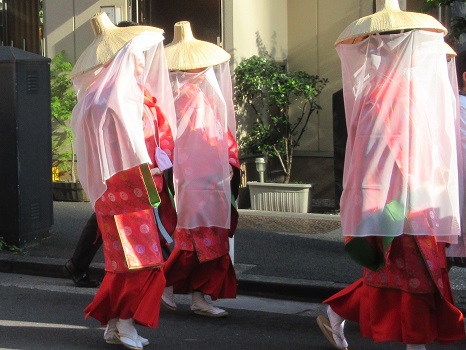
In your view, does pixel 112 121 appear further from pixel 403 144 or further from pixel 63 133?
pixel 63 133

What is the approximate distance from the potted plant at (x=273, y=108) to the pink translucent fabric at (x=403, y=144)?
5471 millimetres

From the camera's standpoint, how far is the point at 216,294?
644 centimetres

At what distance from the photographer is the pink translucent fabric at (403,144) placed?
5.06 metres

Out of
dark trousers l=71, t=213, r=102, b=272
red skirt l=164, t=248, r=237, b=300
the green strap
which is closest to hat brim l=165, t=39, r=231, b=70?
the green strap

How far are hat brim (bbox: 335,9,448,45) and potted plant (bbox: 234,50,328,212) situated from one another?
540 centimetres

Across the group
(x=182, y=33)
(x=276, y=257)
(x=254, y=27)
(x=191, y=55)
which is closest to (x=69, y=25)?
(x=254, y=27)

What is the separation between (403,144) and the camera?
16.6 ft

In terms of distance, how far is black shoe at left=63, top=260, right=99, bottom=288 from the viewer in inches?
293

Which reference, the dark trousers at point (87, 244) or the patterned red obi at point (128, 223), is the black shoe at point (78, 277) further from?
the patterned red obi at point (128, 223)

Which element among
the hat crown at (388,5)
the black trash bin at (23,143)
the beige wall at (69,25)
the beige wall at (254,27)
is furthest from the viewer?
the beige wall at (69,25)

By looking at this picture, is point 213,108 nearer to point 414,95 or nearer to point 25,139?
point 414,95

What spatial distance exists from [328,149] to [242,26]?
1.83 meters

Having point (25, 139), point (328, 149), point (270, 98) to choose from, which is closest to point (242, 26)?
point (270, 98)

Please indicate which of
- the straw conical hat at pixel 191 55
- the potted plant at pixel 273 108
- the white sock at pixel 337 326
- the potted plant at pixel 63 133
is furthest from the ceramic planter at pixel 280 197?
the white sock at pixel 337 326
